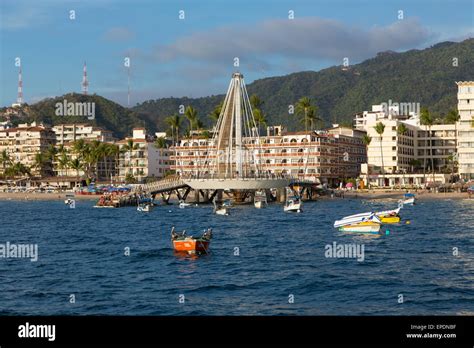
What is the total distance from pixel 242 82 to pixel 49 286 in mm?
115840

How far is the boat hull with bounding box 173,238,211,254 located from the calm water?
104 centimetres

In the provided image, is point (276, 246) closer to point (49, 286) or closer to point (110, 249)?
point (110, 249)

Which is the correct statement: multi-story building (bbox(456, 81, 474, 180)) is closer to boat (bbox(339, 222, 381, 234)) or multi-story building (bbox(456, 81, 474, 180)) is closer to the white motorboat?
the white motorboat

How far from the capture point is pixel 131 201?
16350cm

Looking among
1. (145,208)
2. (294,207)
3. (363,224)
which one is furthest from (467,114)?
(363,224)

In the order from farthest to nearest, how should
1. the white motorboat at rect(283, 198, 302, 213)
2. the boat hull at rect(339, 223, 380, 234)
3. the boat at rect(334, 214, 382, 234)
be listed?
the white motorboat at rect(283, 198, 302, 213)
the boat at rect(334, 214, 382, 234)
the boat hull at rect(339, 223, 380, 234)

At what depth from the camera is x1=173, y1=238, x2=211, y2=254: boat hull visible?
5869 centimetres

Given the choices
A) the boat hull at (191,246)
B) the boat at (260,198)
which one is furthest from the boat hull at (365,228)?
the boat at (260,198)

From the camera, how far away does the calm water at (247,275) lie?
36094 mm

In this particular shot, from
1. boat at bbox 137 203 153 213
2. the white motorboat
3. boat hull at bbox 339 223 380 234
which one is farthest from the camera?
boat at bbox 137 203 153 213

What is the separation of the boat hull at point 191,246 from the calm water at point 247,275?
104cm

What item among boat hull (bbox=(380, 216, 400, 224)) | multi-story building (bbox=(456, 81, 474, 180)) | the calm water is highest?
multi-story building (bbox=(456, 81, 474, 180))

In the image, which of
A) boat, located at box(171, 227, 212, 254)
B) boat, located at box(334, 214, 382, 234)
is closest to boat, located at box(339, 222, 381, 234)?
boat, located at box(334, 214, 382, 234)
